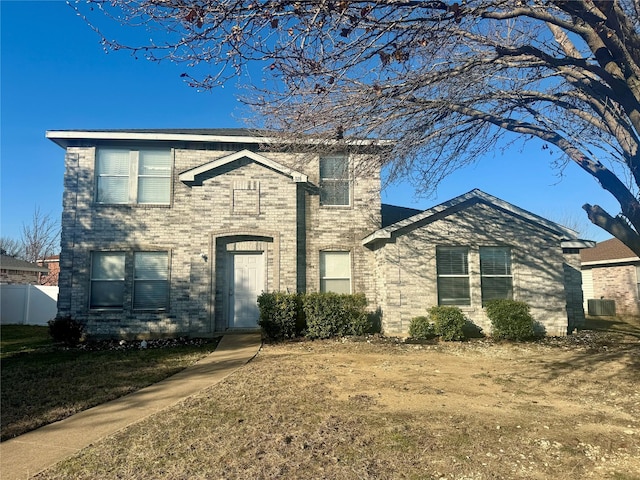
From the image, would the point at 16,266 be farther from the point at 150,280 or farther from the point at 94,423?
the point at 94,423

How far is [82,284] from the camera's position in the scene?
13.3 meters

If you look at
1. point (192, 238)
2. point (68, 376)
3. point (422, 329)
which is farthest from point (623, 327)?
point (68, 376)

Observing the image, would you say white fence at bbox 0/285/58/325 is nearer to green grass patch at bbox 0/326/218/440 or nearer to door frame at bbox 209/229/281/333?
green grass patch at bbox 0/326/218/440

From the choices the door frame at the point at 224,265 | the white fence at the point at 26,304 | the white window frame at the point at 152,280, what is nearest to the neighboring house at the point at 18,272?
the white fence at the point at 26,304

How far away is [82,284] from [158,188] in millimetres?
3647

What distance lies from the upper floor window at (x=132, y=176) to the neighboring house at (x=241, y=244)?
31mm

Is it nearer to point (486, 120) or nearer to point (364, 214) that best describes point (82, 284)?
point (364, 214)

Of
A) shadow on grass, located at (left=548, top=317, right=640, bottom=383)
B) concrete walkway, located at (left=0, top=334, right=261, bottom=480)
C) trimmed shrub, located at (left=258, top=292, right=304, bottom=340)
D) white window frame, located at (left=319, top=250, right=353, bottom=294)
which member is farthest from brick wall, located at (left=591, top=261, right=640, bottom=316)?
concrete walkway, located at (left=0, top=334, right=261, bottom=480)

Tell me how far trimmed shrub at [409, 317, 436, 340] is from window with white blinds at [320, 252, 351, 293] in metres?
2.60

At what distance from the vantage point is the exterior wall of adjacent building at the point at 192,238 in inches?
518

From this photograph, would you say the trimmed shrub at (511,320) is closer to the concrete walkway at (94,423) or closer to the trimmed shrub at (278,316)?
the trimmed shrub at (278,316)

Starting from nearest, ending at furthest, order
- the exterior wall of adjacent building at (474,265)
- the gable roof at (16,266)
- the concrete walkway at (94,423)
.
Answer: the concrete walkway at (94,423), the exterior wall of adjacent building at (474,265), the gable roof at (16,266)

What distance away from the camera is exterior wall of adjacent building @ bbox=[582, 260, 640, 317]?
825 inches

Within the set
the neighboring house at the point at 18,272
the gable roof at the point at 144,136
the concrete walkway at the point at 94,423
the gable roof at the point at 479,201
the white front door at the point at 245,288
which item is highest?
the gable roof at the point at 144,136
